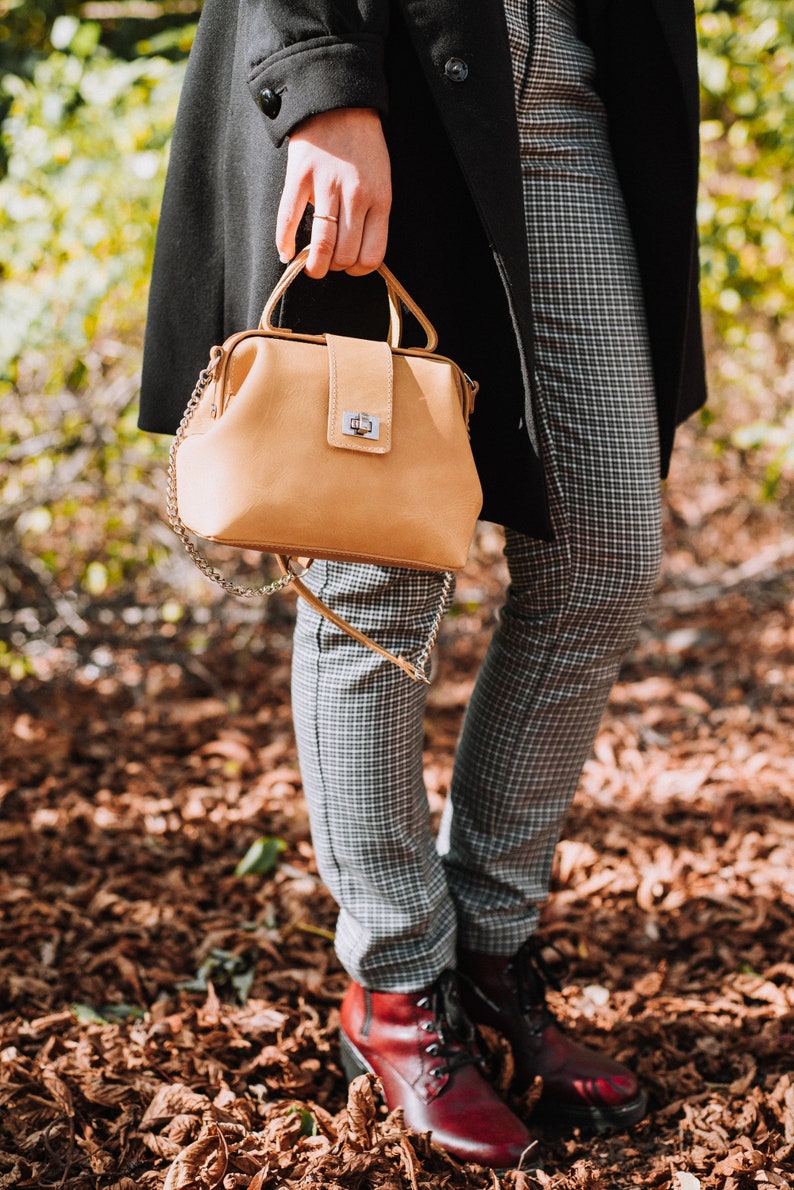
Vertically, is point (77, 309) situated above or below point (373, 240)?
below

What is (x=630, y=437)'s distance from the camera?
1447mm

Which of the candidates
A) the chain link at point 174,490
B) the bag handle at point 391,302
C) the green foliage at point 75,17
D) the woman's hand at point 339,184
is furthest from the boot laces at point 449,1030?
the green foliage at point 75,17

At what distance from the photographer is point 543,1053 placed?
157 cm

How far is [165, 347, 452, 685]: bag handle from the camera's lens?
1.23 meters

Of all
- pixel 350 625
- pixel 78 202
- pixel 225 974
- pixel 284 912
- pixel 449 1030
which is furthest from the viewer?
pixel 78 202

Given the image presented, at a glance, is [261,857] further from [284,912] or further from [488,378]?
[488,378]

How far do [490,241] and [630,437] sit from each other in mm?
358

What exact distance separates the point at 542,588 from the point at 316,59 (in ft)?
2.37

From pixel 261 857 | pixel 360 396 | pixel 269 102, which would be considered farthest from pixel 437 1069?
pixel 269 102

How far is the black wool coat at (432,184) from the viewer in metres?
1.19

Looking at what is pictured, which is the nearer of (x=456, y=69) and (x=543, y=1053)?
(x=456, y=69)

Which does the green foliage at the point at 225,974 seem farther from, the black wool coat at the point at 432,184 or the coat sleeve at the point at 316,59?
the coat sleeve at the point at 316,59

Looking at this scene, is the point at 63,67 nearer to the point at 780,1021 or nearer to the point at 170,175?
the point at 170,175

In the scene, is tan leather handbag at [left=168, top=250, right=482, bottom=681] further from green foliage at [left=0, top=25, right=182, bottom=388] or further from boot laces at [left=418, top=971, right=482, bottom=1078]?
green foliage at [left=0, top=25, right=182, bottom=388]
